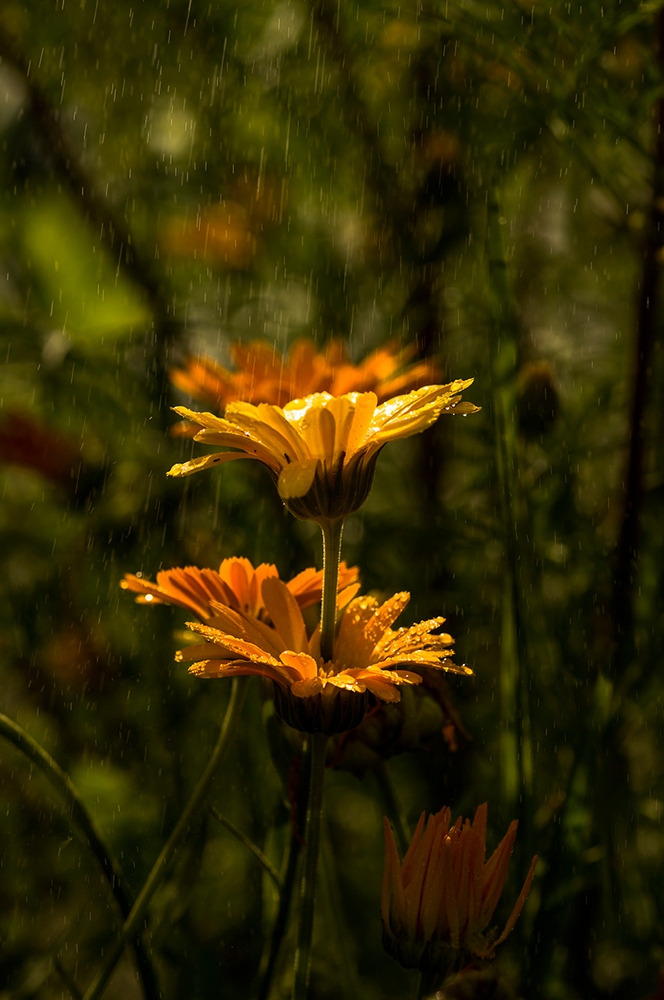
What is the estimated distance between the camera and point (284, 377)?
0.39m

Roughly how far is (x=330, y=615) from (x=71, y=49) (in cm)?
51

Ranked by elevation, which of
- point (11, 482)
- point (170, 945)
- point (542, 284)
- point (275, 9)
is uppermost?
point (275, 9)

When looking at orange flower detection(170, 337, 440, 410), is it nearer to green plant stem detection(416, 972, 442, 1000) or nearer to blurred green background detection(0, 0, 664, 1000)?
blurred green background detection(0, 0, 664, 1000)

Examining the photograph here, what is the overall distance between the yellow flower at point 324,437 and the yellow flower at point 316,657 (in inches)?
1.0

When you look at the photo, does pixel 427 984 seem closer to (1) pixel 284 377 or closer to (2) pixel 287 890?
Result: (2) pixel 287 890

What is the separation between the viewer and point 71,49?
0.59 metres

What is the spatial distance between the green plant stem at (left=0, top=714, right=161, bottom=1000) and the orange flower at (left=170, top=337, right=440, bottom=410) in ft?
0.57

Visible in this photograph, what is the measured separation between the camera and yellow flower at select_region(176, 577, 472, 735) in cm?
20

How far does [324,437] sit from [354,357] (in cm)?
32

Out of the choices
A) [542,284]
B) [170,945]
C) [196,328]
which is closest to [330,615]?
[170,945]

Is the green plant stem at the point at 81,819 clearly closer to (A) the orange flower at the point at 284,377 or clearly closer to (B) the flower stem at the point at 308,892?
(B) the flower stem at the point at 308,892

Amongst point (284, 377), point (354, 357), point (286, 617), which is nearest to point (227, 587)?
point (286, 617)

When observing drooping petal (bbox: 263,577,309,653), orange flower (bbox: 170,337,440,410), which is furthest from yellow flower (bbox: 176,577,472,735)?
orange flower (bbox: 170,337,440,410)

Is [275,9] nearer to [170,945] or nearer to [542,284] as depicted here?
[542,284]
